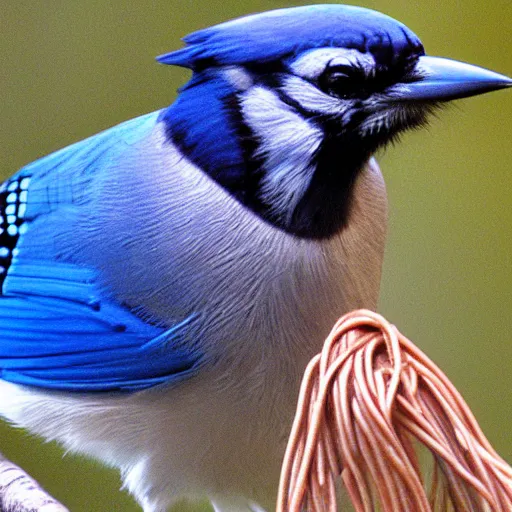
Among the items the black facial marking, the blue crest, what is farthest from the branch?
the blue crest

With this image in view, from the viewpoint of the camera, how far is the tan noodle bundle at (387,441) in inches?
24.1

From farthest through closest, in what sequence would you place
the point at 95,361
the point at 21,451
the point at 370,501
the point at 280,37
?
the point at 21,451 → the point at 95,361 → the point at 280,37 → the point at 370,501

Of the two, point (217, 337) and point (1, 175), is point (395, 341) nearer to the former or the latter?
point (217, 337)

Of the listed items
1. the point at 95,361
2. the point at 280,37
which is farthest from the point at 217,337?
the point at 280,37

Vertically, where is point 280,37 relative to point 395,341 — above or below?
above

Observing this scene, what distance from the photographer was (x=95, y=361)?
39.8 inches

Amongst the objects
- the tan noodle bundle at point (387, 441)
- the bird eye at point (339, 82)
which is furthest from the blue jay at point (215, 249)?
the tan noodle bundle at point (387, 441)

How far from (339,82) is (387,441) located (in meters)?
0.38

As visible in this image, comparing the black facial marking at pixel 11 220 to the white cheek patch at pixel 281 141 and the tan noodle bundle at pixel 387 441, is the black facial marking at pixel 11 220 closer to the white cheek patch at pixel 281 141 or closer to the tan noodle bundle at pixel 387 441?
the white cheek patch at pixel 281 141

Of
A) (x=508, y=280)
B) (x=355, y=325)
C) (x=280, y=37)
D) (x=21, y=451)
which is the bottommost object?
(x=21, y=451)

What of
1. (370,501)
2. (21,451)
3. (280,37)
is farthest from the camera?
(21,451)

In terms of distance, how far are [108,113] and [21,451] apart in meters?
0.58

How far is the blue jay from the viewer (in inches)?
34.5

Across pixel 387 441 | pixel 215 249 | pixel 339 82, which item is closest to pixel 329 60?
pixel 339 82
